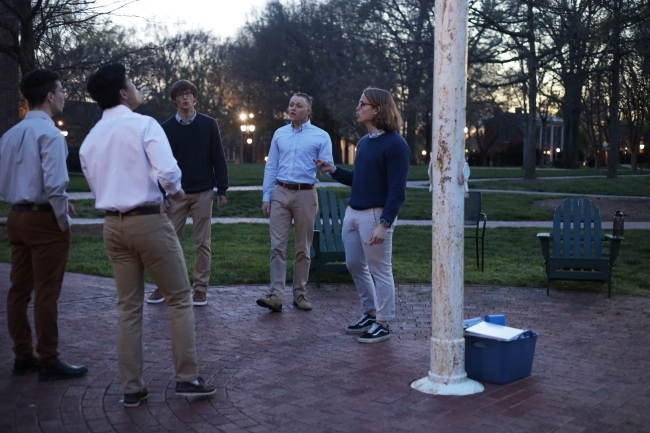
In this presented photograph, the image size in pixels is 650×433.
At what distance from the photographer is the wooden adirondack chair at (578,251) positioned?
834 cm

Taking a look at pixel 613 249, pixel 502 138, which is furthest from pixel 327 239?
pixel 502 138

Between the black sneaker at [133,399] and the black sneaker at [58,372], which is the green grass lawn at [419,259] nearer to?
the black sneaker at [58,372]

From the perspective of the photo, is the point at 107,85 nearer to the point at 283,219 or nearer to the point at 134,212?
the point at 134,212

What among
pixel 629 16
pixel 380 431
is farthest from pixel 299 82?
pixel 380 431

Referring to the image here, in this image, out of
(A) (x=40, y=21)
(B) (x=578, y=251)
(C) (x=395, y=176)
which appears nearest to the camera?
(C) (x=395, y=176)

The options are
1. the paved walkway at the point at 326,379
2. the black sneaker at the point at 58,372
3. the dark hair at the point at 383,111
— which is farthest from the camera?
the dark hair at the point at 383,111

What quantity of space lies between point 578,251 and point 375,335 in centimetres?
346

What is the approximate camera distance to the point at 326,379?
17.0 feet

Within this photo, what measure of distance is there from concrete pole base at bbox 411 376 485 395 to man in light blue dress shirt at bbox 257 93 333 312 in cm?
260

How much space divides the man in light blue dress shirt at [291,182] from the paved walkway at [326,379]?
56 cm

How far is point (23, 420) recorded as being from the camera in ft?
14.3

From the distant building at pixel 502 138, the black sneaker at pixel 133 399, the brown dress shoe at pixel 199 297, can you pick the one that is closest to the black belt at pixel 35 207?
the black sneaker at pixel 133 399

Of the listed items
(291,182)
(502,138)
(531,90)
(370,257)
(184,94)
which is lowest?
(370,257)

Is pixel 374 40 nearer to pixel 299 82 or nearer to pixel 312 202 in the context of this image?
pixel 299 82
